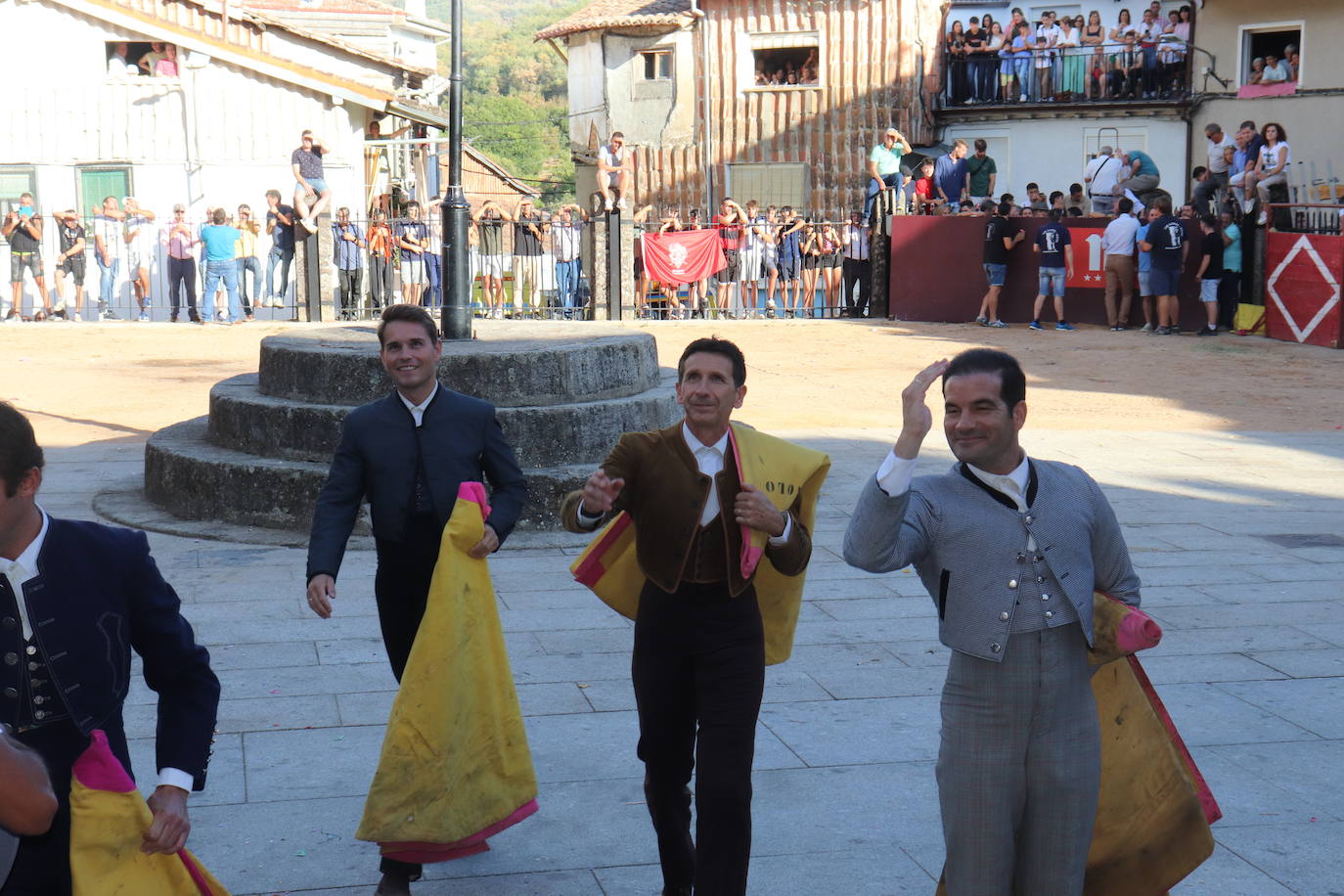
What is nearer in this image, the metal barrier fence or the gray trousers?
the gray trousers

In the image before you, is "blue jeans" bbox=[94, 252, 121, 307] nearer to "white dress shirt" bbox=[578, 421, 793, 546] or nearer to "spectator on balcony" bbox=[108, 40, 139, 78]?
"spectator on balcony" bbox=[108, 40, 139, 78]

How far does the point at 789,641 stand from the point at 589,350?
5713mm

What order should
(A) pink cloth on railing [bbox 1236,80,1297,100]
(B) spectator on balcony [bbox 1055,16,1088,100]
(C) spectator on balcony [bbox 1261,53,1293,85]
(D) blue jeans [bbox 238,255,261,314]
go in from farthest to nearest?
(B) spectator on balcony [bbox 1055,16,1088,100]
(C) spectator on balcony [bbox 1261,53,1293,85]
(A) pink cloth on railing [bbox 1236,80,1297,100]
(D) blue jeans [bbox 238,255,261,314]

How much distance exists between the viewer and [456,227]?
9898 millimetres

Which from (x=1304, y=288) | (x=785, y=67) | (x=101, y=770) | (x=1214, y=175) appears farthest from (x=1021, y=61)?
(x=101, y=770)

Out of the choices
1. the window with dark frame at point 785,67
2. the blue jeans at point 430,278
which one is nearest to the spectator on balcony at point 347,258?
the blue jeans at point 430,278

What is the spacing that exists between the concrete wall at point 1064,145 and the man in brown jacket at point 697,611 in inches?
1230

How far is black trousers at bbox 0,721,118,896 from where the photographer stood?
2.75 meters

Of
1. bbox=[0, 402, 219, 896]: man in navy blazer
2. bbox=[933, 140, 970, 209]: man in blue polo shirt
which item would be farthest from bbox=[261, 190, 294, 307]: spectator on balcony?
bbox=[0, 402, 219, 896]: man in navy blazer

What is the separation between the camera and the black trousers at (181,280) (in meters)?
24.0

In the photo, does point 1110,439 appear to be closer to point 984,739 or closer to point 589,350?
point 589,350

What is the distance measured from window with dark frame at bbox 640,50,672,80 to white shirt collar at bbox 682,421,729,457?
33.5 m

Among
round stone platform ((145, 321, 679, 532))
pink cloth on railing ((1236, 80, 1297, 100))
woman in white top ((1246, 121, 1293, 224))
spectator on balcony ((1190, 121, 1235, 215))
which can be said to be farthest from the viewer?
pink cloth on railing ((1236, 80, 1297, 100))

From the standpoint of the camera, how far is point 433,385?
4887mm
